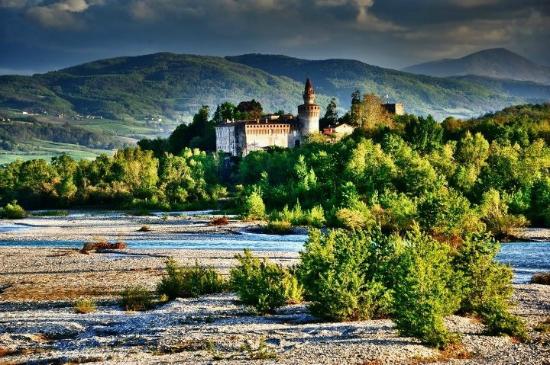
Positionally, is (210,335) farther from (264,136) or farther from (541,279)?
(264,136)

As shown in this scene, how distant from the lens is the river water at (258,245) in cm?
5131

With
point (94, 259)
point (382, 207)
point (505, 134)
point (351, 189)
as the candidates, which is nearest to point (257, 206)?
point (351, 189)

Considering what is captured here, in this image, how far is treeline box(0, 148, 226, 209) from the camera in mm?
116062

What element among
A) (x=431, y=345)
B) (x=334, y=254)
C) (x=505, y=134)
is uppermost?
(x=505, y=134)

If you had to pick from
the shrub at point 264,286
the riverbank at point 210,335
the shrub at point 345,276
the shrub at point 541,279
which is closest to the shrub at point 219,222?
the riverbank at point 210,335

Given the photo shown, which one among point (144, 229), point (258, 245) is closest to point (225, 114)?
point (144, 229)

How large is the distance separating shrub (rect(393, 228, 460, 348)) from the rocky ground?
0.59 metres

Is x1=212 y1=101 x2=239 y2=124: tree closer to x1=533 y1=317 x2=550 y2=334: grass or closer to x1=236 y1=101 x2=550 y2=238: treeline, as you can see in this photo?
x1=236 y1=101 x2=550 y2=238: treeline

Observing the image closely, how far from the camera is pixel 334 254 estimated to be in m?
32.8

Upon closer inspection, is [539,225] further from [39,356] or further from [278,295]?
[39,356]

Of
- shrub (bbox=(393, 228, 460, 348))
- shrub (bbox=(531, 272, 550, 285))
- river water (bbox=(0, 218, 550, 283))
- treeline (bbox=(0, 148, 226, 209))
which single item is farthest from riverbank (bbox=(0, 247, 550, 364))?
treeline (bbox=(0, 148, 226, 209))

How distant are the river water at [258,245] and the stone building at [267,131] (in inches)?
3024

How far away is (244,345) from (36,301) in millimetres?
14583

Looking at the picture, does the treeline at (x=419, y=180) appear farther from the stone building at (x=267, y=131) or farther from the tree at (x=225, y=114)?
the tree at (x=225, y=114)
